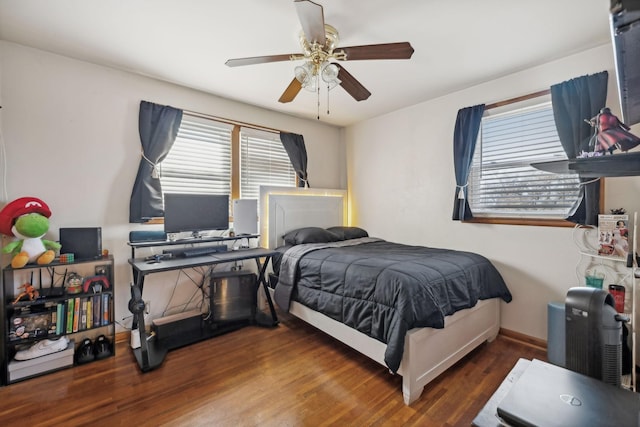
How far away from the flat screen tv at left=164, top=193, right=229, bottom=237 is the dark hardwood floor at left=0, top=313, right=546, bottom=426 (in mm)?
1125

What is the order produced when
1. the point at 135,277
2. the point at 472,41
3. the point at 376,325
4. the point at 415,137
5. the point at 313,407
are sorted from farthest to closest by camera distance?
1. the point at 415,137
2. the point at 135,277
3. the point at 472,41
4. the point at 376,325
5. the point at 313,407

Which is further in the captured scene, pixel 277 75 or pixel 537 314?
pixel 277 75

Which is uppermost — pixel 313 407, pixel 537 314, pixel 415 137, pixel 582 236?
pixel 415 137

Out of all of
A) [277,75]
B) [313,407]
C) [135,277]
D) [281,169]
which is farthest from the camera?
[281,169]

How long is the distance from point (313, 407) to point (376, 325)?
65 centimetres

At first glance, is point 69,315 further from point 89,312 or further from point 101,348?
point 101,348

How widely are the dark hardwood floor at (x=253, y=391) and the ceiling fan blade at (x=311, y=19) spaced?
7.63 feet

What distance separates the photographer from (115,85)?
2666 millimetres

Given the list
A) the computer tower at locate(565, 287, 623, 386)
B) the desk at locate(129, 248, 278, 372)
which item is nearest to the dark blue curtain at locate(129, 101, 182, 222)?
the desk at locate(129, 248, 278, 372)

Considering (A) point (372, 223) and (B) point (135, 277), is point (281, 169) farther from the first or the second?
(B) point (135, 277)

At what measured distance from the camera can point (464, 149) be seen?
3047 millimetres

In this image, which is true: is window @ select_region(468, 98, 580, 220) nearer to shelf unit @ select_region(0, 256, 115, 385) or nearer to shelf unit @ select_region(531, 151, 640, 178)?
shelf unit @ select_region(531, 151, 640, 178)

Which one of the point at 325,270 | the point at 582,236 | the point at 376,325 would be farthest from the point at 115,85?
the point at 582,236

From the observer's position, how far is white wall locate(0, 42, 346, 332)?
7.45 feet
